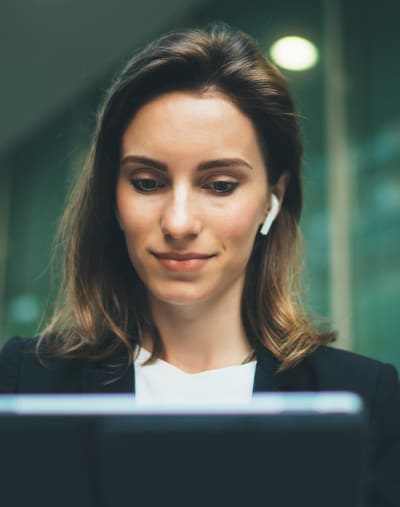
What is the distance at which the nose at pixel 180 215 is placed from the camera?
41.7 inches

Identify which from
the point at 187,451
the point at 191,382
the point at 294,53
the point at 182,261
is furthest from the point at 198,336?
the point at 294,53

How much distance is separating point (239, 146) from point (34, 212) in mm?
4516

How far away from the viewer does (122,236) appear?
52.0 inches

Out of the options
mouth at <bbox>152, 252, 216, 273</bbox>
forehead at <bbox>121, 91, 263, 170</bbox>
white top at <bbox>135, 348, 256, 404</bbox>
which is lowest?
white top at <bbox>135, 348, 256, 404</bbox>

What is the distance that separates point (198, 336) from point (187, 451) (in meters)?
0.69

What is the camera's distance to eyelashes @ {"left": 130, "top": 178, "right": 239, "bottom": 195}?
1.11m

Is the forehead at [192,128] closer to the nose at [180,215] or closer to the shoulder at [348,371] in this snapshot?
the nose at [180,215]

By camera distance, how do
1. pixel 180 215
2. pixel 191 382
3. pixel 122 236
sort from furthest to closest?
pixel 122 236, pixel 191 382, pixel 180 215

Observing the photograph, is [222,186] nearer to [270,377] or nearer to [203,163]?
[203,163]

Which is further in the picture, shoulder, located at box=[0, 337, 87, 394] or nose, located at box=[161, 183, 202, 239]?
shoulder, located at box=[0, 337, 87, 394]

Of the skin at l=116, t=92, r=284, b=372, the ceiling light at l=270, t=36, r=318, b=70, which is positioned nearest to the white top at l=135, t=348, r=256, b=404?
the skin at l=116, t=92, r=284, b=372

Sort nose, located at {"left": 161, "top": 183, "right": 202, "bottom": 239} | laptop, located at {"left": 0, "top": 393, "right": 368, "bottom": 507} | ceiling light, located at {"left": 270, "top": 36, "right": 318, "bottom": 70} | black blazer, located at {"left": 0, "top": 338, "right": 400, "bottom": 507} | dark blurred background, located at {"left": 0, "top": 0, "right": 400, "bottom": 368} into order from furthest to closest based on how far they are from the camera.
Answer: ceiling light, located at {"left": 270, "top": 36, "right": 318, "bottom": 70} < dark blurred background, located at {"left": 0, "top": 0, "right": 400, "bottom": 368} < black blazer, located at {"left": 0, "top": 338, "right": 400, "bottom": 507} < nose, located at {"left": 161, "top": 183, "right": 202, "bottom": 239} < laptop, located at {"left": 0, "top": 393, "right": 368, "bottom": 507}

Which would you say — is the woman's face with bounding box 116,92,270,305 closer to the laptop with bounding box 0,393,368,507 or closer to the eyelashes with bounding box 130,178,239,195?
the eyelashes with bounding box 130,178,239,195

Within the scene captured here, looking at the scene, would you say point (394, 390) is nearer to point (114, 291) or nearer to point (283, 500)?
point (114, 291)
